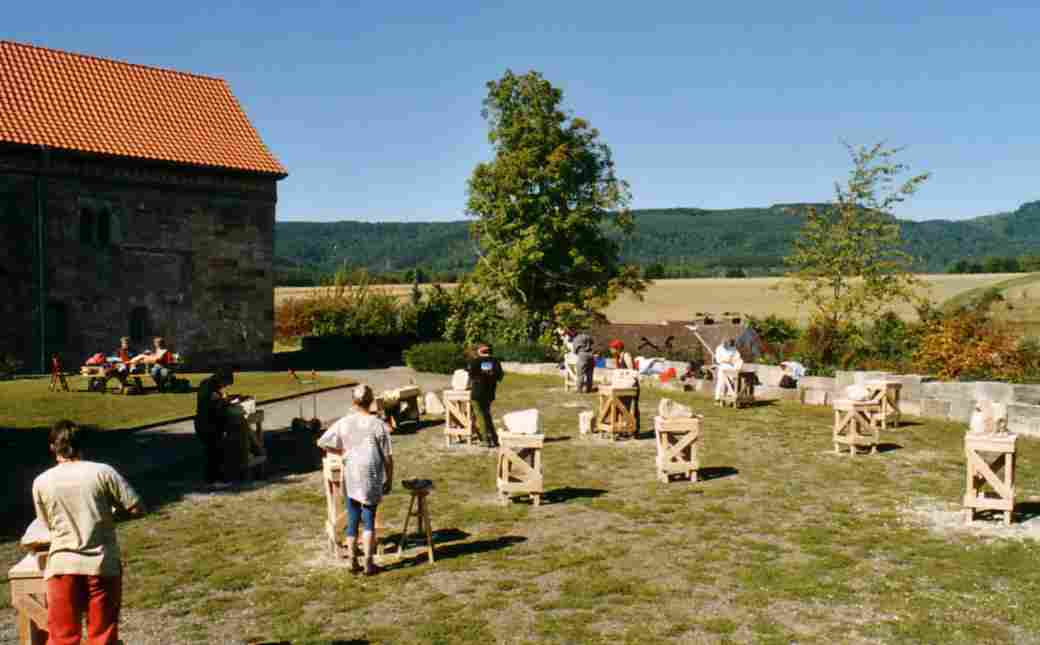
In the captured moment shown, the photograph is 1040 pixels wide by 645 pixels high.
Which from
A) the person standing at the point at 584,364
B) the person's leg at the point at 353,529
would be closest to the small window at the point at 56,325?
the person standing at the point at 584,364

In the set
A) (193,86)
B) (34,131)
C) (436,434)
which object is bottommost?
(436,434)

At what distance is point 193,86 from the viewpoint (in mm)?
36000

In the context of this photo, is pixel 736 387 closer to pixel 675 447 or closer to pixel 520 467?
pixel 675 447

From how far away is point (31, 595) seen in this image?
6246 millimetres

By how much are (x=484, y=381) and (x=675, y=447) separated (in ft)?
12.7

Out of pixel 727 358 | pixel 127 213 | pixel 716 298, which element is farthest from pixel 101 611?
pixel 716 298

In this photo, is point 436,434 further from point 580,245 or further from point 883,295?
point 580,245

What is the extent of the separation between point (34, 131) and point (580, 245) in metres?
20.8

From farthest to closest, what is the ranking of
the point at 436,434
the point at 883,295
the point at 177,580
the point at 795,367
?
the point at 883,295 < the point at 795,367 < the point at 436,434 < the point at 177,580

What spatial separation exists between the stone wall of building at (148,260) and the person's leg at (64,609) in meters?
26.6

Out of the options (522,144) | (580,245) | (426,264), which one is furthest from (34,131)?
(426,264)

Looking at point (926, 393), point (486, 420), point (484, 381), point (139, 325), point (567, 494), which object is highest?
point (484, 381)

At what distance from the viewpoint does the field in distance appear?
68938 millimetres

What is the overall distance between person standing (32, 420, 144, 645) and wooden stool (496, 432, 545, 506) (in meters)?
6.60
